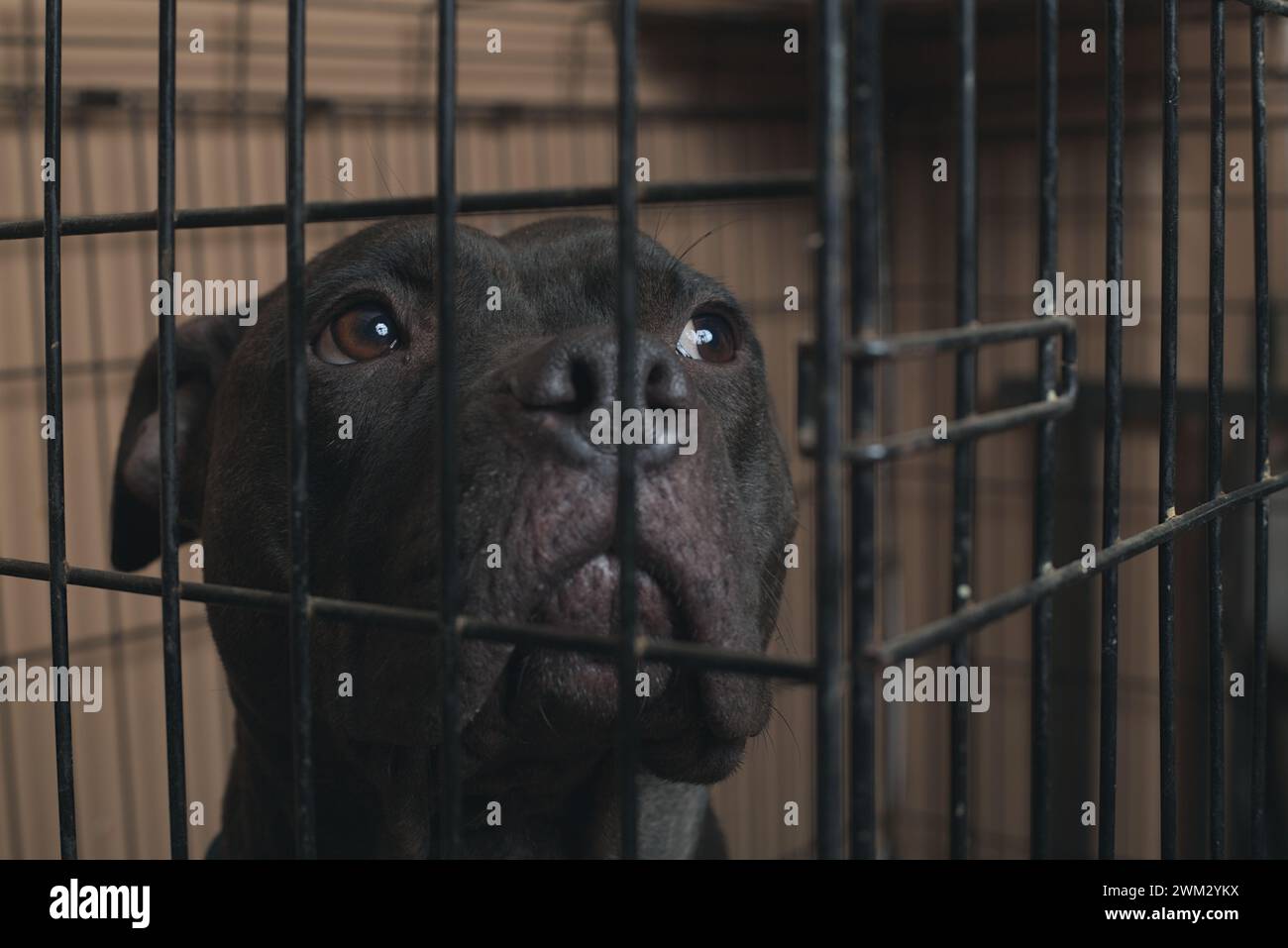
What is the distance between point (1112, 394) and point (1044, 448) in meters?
0.21

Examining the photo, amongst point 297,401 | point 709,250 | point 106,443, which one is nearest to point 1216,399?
point 297,401

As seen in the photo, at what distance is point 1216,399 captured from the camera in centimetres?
150

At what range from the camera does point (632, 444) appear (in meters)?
0.98

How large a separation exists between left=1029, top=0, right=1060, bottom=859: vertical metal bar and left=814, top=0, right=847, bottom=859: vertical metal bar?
29 centimetres

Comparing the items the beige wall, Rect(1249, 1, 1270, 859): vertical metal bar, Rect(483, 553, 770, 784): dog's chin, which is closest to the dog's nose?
Rect(483, 553, 770, 784): dog's chin

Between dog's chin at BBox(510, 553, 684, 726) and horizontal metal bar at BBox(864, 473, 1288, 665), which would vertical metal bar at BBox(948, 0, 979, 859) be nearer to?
horizontal metal bar at BBox(864, 473, 1288, 665)

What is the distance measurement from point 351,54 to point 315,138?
276 mm

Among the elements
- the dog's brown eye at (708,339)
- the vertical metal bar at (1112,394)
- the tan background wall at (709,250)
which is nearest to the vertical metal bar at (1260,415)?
the vertical metal bar at (1112,394)

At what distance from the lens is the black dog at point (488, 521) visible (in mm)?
1317

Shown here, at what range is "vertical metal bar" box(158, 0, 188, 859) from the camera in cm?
126

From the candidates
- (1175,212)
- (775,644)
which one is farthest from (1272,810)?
(1175,212)
